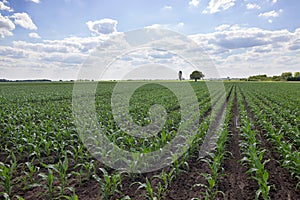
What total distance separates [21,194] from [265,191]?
14.8ft

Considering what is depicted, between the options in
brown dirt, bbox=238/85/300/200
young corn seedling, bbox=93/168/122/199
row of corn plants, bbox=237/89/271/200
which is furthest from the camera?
brown dirt, bbox=238/85/300/200

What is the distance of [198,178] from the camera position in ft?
16.5

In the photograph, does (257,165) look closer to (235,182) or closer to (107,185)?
(235,182)

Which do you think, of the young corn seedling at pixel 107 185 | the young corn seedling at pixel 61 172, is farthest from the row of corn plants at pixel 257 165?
the young corn seedling at pixel 61 172

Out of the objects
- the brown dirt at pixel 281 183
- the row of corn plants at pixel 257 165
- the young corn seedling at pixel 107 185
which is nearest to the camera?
the row of corn plants at pixel 257 165

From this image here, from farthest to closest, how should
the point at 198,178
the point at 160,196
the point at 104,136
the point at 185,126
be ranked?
the point at 185,126, the point at 104,136, the point at 198,178, the point at 160,196

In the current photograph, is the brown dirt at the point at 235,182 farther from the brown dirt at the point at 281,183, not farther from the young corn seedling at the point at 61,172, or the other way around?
the young corn seedling at the point at 61,172

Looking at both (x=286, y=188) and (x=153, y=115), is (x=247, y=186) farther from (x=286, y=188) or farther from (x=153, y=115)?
(x=153, y=115)

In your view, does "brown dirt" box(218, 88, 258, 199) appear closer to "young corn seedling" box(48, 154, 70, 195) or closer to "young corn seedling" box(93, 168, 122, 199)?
"young corn seedling" box(93, 168, 122, 199)

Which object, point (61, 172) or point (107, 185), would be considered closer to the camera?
point (107, 185)

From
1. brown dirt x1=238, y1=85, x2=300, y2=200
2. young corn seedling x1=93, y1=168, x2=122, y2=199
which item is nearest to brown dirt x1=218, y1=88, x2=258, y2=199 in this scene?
brown dirt x1=238, y1=85, x2=300, y2=200

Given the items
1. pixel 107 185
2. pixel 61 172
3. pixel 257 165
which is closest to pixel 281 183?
pixel 257 165

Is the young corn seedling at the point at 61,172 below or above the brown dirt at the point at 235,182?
above

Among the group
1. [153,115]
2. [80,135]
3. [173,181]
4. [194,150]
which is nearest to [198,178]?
[173,181]
